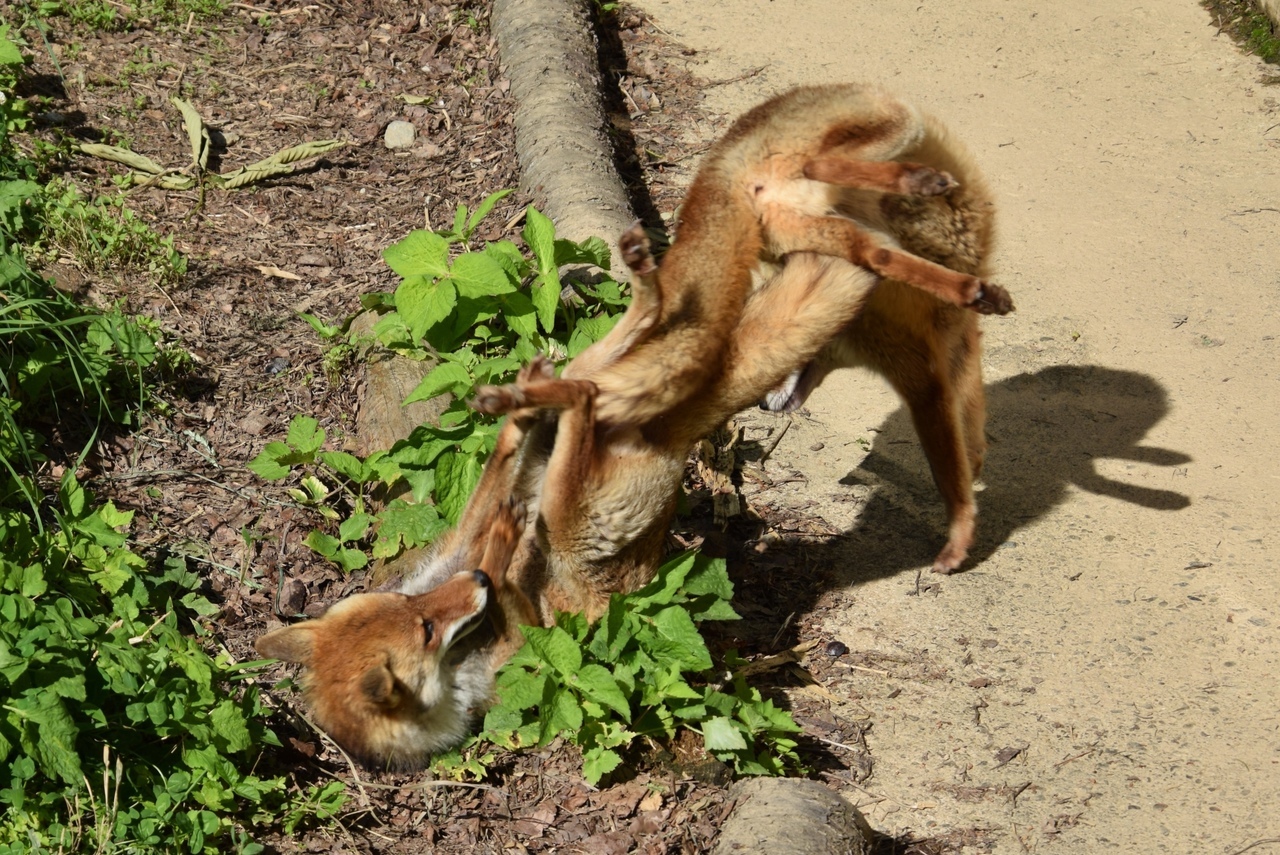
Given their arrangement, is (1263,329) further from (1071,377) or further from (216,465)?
(216,465)

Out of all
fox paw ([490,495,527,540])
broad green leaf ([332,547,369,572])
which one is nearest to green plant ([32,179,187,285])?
broad green leaf ([332,547,369,572])

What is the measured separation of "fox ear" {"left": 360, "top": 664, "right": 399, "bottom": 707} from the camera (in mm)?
4520

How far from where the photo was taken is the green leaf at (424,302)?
539cm

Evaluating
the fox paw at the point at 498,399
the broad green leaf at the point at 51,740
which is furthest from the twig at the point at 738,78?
the broad green leaf at the point at 51,740

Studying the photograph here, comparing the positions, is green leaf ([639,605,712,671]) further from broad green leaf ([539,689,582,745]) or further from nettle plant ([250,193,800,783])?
broad green leaf ([539,689,582,745])

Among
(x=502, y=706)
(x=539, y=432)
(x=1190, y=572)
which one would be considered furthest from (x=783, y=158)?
(x=1190, y=572)

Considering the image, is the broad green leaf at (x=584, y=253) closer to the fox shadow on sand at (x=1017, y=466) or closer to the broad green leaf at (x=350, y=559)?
the broad green leaf at (x=350, y=559)

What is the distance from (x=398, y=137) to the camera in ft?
27.5

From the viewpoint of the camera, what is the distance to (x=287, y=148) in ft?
26.5

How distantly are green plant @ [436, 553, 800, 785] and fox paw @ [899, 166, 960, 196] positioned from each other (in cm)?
169

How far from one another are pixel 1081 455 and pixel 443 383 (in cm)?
377

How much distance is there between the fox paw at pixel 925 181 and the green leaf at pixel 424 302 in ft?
7.25

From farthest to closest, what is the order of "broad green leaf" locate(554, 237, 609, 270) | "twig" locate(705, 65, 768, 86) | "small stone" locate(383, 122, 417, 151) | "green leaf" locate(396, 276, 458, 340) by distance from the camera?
"twig" locate(705, 65, 768, 86), "small stone" locate(383, 122, 417, 151), "broad green leaf" locate(554, 237, 609, 270), "green leaf" locate(396, 276, 458, 340)

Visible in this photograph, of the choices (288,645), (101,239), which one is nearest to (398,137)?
(101,239)
